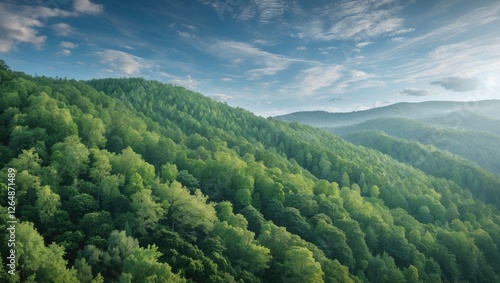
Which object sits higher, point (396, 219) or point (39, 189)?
point (39, 189)

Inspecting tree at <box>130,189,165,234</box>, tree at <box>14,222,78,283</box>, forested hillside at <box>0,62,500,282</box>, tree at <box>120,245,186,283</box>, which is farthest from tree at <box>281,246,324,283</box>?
tree at <box>14,222,78,283</box>

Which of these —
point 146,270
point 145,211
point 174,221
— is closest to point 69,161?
point 145,211

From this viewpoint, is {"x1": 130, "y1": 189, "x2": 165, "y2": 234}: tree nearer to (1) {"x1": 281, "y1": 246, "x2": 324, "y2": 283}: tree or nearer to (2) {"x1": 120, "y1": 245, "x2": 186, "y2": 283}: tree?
(2) {"x1": 120, "y1": 245, "x2": 186, "y2": 283}: tree

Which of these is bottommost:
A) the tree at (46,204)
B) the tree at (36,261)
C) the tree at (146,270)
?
the tree at (146,270)

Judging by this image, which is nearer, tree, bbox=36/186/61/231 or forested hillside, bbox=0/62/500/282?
forested hillside, bbox=0/62/500/282

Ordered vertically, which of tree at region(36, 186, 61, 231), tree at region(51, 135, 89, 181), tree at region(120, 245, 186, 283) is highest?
tree at region(51, 135, 89, 181)

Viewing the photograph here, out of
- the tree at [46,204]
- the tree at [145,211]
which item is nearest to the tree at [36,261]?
the tree at [46,204]

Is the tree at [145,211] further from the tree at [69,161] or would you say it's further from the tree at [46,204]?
the tree at [69,161]

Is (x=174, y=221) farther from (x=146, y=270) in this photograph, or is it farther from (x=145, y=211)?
(x=146, y=270)

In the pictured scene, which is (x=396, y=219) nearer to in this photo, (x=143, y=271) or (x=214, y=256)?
(x=214, y=256)

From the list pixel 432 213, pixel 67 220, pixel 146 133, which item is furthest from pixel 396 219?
pixel 67 220

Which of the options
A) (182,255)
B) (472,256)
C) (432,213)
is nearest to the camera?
(182,255)
